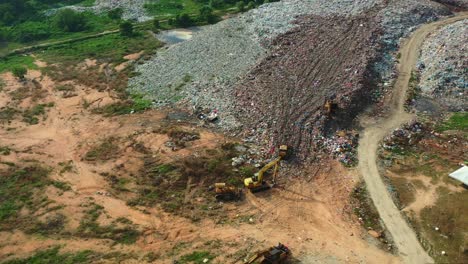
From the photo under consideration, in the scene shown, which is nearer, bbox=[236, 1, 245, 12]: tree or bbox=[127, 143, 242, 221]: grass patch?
bbox=[127, 143, 242, 221]: grass patch

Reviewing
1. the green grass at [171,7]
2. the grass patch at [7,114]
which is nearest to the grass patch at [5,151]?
the grass patch at [7,114]

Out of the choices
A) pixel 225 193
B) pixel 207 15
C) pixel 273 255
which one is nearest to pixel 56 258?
pixel 225 193

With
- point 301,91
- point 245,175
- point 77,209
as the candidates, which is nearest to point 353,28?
point 301,91

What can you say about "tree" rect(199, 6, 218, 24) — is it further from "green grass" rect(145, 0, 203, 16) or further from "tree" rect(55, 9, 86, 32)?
"tree" rect(55, 9, 86, 32)

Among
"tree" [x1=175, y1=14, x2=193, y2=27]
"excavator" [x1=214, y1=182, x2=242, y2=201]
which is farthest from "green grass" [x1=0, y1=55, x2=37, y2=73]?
"excavator" [x1=214, y1=182, x2=242, y2=201]

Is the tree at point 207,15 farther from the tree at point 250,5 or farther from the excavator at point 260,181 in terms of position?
the excavator at point 260,181
